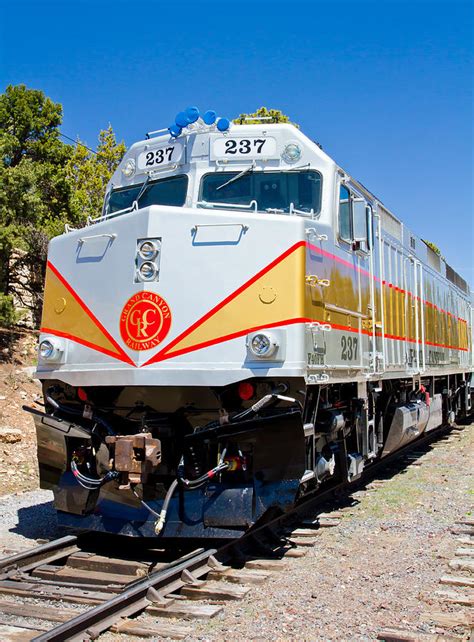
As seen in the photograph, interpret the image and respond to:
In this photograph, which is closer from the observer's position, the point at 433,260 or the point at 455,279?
the point at 433,260

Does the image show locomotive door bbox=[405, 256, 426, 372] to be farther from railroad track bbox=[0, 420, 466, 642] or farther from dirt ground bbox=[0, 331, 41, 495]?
dirt ground bbox=[0, 331, 41, 495]

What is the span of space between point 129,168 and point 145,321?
250cm

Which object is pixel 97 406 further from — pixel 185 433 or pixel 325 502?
pixel 325 502

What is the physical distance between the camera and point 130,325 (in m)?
6.31

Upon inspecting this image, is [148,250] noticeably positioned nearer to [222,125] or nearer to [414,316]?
[222,125]

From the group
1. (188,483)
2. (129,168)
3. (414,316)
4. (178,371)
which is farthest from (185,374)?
(414,316)

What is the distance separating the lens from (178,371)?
6074 mm

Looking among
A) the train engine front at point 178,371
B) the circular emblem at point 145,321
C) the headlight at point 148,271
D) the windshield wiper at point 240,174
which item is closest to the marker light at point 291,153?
the windshield wiper at point 240,174

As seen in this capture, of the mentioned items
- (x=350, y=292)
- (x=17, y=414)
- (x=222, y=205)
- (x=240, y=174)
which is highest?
(x=240, y=174)

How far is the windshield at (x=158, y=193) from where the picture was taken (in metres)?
7.33

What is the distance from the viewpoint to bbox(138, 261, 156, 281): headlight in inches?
248

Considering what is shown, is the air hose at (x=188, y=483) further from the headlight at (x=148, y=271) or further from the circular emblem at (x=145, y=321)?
the headlight at (x=148, y=271)

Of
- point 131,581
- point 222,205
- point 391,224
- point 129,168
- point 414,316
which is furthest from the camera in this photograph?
point 414,316

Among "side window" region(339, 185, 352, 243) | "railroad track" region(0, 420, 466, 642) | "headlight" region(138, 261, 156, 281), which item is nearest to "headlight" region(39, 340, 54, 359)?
"headlight" region(138, 261, 156, 281)
